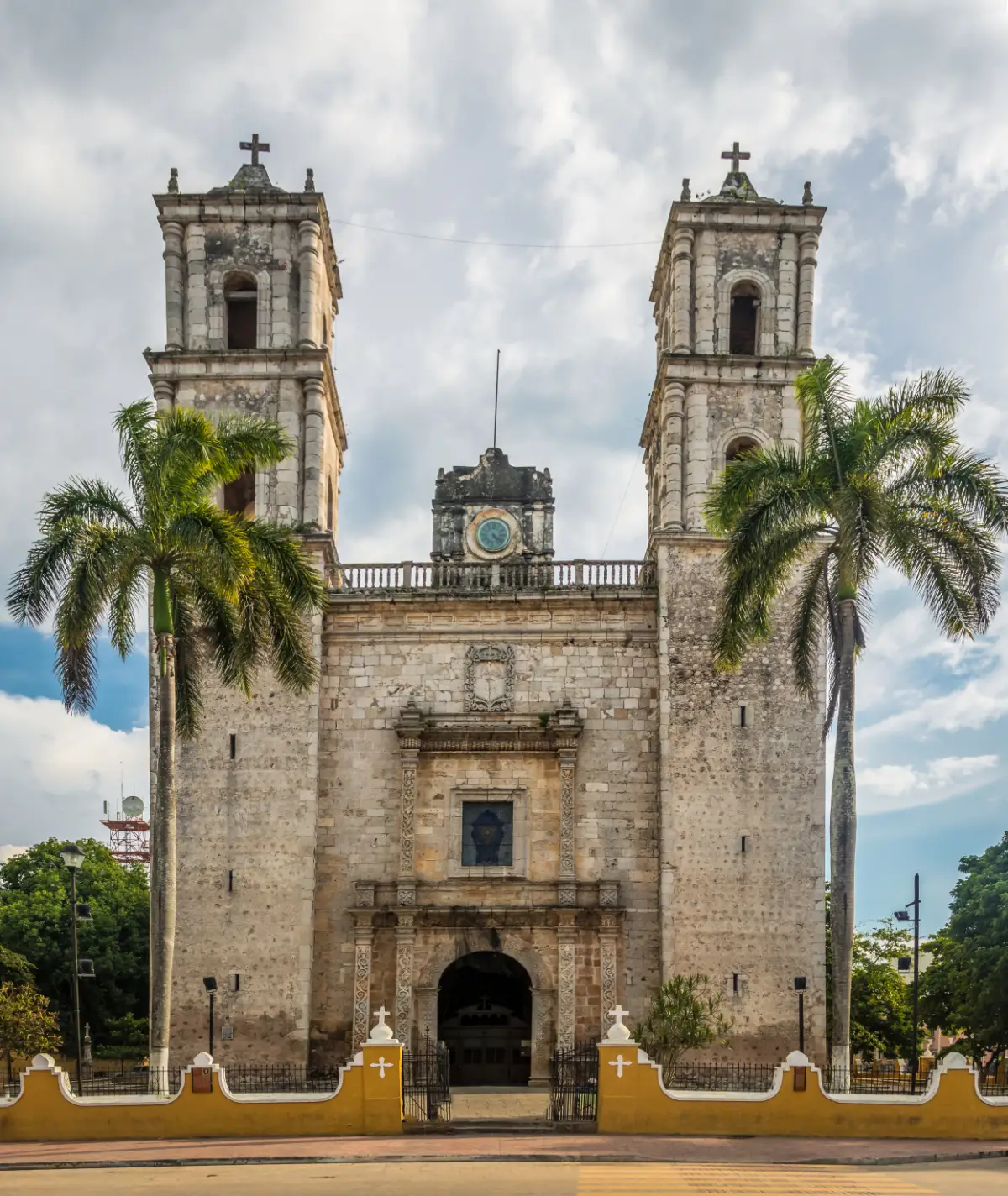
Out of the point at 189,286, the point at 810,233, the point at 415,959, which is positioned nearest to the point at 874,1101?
the point at 415,959

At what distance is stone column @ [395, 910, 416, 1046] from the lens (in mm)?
27656

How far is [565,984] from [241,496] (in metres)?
12.5

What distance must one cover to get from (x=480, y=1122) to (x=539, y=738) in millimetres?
Result: 8999

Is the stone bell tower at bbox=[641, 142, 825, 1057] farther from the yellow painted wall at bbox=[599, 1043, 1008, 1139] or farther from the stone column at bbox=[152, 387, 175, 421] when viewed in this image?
the stone column at bbox=[152, 387, 175, 421]

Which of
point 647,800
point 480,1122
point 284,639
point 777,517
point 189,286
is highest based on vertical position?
point 189,286

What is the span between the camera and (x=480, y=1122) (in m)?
21.6

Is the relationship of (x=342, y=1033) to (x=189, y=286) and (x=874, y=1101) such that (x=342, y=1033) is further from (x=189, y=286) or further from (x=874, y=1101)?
(x=189, y=286)

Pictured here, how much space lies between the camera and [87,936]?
39.8 metres

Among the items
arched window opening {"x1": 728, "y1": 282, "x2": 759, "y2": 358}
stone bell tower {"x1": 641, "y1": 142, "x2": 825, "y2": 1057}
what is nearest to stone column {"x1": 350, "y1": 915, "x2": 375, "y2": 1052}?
stone bell tower {"x1": 641, "y1": 142, "x2": 825, "y2": 1057}

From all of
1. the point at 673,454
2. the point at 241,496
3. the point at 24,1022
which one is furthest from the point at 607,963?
the point at 241,496

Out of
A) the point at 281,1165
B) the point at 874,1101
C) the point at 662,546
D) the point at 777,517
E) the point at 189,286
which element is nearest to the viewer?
the point at 281,1165

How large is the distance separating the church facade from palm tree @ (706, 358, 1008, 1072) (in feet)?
16.3

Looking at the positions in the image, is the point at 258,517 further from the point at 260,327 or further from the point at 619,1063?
the point at 619,1063

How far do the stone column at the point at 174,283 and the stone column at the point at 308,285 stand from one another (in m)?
2.43
